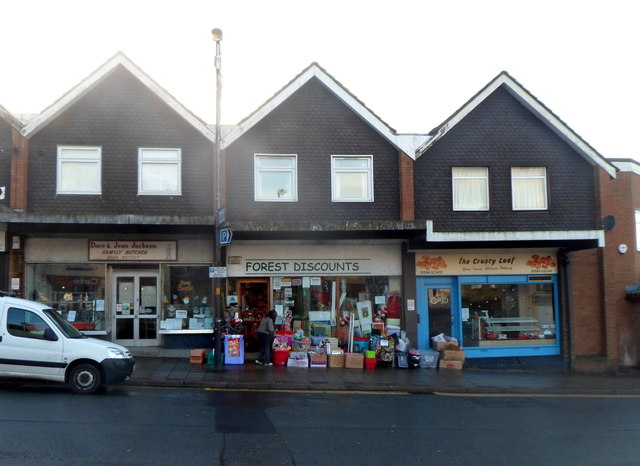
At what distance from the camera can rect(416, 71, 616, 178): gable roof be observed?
17.8 metres

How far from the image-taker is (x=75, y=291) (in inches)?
661

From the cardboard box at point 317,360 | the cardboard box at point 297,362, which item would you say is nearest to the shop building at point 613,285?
the cardboard box at point 317,360

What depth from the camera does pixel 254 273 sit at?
56.6 feet

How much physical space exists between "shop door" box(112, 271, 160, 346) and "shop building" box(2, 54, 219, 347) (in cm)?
3

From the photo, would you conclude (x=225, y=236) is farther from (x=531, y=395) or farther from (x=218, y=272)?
(x=531, y=395)

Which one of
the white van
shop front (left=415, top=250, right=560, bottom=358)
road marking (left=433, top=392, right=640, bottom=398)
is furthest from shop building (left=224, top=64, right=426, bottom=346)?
the white van

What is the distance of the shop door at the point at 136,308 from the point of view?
17.0 metres

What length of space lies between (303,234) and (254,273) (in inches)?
75.7

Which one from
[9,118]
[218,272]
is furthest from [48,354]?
[9,118]

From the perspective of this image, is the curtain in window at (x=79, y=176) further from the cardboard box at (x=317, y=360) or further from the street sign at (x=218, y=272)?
the cardboard box at (x=317, y=360)

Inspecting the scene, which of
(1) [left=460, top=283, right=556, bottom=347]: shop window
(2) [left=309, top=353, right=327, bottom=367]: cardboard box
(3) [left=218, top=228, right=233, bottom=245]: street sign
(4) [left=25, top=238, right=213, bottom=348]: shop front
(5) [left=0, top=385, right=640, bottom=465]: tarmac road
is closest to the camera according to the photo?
(5) [left=0, top=385, right=640, bottom=465]: tarmac road

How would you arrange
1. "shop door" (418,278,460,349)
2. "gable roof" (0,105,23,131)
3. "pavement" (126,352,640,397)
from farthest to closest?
"shop door" (418,278,460,349) → "gable roof" (0,105,23,131) → "pavement" (126,352,640,397)

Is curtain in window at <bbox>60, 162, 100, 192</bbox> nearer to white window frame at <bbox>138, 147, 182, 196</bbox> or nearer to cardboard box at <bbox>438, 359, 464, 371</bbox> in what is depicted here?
white window frame at <bbox>138, 147, 182, 196</bbox>

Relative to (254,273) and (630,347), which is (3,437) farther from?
(630,347)
